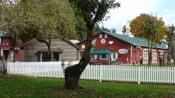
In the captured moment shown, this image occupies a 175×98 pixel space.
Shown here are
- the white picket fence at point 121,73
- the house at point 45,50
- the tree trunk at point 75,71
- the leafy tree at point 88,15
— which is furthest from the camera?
the house at point 45,50

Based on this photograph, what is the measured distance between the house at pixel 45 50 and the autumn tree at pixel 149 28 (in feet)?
37.9

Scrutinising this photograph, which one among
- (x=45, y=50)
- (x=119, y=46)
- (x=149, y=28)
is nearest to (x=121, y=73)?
(x=45, y=50)

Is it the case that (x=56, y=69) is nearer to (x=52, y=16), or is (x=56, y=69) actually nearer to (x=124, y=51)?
(x=52, y=16)

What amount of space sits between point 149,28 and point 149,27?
16 centimetres

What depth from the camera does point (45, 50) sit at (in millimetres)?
58094

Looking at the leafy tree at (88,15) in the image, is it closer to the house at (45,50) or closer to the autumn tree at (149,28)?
the house at (45,50)

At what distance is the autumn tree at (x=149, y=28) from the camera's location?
228 ft

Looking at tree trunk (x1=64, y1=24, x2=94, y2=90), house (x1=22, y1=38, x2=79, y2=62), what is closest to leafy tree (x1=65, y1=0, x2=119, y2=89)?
tree trunk (x1=64, y1=24, x2=94, y2=90)

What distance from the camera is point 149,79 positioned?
24969mm

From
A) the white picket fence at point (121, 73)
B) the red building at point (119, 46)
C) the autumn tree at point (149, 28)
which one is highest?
the autumn tree at point (149, 28)

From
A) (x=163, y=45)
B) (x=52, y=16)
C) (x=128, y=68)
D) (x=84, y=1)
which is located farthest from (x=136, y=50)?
(x=84, y=1)

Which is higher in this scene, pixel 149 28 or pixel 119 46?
pixel 149 28

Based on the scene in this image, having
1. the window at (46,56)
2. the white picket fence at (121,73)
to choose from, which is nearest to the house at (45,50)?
the window at (46,56)

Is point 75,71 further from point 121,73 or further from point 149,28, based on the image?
point 149,28
